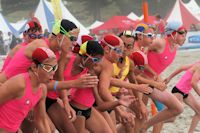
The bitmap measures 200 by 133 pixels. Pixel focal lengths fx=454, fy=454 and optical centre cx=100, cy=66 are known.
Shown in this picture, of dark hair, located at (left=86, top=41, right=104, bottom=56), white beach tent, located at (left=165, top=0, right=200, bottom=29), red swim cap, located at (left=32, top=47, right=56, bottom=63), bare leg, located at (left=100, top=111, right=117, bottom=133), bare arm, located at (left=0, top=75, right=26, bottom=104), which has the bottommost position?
white beach tent, located at (left=165, top=0, right=200, bottom=29)

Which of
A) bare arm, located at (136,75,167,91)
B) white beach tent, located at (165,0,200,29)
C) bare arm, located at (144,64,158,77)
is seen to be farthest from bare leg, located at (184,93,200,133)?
white beach tent, located at (165,0,200,29)

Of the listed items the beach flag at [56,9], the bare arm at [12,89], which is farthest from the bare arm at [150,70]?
the bare arm at [12,89]

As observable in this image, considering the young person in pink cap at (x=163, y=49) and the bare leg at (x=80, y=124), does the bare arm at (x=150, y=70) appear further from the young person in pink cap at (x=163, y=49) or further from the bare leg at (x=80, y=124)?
the bare leg at (x=80, y=124)

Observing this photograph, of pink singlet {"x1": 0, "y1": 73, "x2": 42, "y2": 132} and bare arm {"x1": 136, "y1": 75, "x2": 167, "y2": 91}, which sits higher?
pink singlet {"x1": 0, "y1": 73, "x2": 42, "y2": 132}

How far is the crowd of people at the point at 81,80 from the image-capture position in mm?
3879

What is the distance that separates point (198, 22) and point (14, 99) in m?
25.8

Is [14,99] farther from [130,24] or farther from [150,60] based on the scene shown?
[130,24]

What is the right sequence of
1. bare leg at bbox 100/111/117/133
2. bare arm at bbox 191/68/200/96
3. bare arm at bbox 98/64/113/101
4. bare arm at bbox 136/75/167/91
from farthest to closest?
bare arm at bbox 191/68/200/96 < bare arm at bbox 136/75/167/91 < bare leg at bbox 100/111/117/133 < bare arm at bbox 98/64/113/101

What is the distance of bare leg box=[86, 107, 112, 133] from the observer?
5.00 meters

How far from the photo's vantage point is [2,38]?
24.8 m

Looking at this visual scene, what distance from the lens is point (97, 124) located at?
16.6 ft

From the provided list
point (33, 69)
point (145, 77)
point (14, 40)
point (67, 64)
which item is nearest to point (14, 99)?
point (33, 69)

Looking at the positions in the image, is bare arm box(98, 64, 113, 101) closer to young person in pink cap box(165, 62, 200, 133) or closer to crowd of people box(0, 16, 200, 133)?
crowd of people box(0, 16, 200, 133)

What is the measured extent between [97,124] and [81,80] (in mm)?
983
